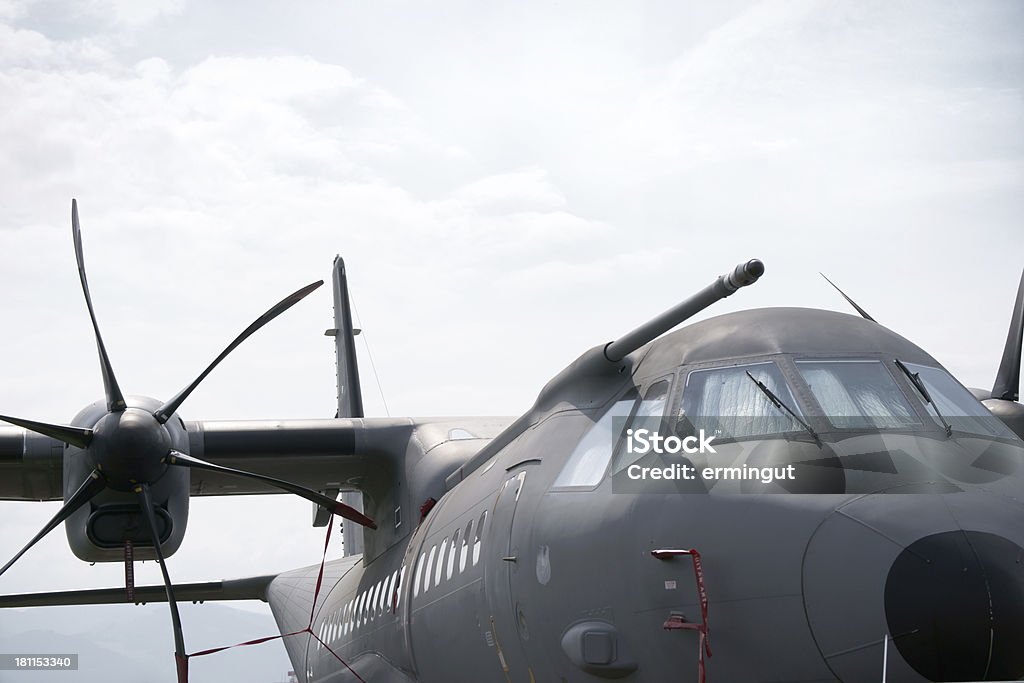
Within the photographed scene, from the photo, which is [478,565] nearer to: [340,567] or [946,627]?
[946,627]

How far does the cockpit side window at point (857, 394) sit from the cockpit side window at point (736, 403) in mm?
146

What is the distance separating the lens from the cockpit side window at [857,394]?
494 centimetres

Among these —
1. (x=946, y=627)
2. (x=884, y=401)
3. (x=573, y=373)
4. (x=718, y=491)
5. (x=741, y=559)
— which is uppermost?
(x=573, y=373)

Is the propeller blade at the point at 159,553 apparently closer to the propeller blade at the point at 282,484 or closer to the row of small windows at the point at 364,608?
the propeller blade at the point at 282,484

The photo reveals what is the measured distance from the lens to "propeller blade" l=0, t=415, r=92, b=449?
995 cm

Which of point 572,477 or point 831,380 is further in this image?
point 572,477

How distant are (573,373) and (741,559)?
7.39 ft

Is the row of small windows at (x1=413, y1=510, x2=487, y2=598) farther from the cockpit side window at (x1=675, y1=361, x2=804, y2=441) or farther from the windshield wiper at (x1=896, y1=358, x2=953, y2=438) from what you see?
the windshield wiper at (x1=896, y1=358, x2=953, y2=438)

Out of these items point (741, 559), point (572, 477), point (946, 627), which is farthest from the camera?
point (572, 477)

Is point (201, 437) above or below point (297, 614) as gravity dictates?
above

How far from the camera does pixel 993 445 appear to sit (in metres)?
4.98

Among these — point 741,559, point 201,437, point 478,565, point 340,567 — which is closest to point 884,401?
point 741,559

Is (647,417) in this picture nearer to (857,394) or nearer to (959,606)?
(857,394)

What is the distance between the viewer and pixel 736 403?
17.2 ft
